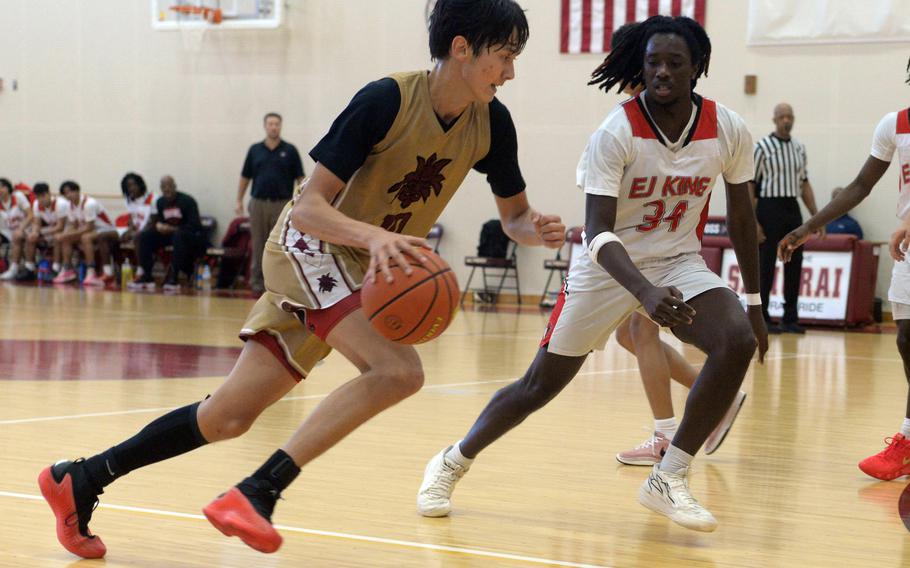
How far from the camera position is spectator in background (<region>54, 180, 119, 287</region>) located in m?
15.6

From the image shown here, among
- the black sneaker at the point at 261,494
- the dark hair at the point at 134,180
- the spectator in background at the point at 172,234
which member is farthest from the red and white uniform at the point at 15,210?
the black sneaker at the point at 261,494

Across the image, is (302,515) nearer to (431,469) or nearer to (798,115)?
(431,469)

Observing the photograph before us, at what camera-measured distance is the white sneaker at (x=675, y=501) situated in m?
3.28

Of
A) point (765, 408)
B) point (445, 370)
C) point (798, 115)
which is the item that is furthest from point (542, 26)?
point (765, 408)

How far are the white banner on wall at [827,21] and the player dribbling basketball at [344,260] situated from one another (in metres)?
10.1

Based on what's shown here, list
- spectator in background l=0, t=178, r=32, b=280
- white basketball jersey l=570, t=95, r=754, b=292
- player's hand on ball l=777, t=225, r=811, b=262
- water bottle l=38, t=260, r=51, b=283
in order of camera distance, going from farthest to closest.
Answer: water bottle l=38, t=260, r=51, b=283, spectator in background l=0, t=178, r=32, b=280, player's hand on ball l=777, t=225, r=811, b=262, white basketball jersey l=570, t=95, r=754, b=292

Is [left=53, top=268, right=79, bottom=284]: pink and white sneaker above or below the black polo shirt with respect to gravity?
below

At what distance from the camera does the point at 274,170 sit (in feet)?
44.8

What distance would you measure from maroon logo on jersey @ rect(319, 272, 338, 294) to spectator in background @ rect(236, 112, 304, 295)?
420 inches

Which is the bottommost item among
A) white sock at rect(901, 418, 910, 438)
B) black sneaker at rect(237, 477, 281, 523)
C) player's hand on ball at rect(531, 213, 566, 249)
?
white sock at rect(901, 418, 910, 438)

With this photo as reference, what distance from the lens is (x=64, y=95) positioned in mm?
16797

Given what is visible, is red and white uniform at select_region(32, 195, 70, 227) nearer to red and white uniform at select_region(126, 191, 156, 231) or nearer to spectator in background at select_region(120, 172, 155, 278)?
Result: spectator in background at select_region(120, 172, 155, 278)

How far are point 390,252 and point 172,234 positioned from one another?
1300 centimetres

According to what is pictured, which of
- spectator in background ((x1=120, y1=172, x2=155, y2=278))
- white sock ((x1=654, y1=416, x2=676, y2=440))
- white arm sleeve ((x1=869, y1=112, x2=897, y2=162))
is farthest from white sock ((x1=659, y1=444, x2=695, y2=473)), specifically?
spectator in background ((x1=120, y1=172, x2=155, y2=278))
